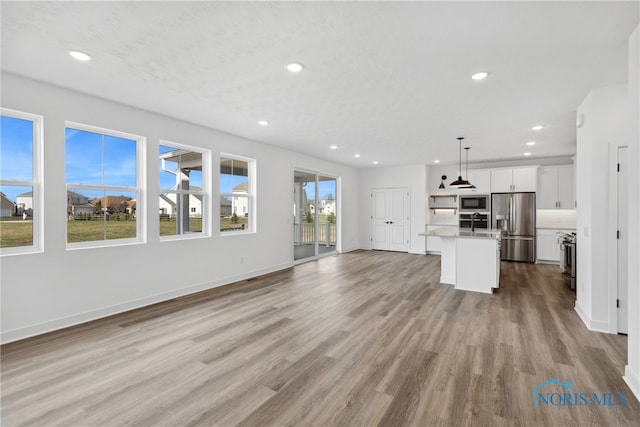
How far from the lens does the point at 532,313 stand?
381 cm

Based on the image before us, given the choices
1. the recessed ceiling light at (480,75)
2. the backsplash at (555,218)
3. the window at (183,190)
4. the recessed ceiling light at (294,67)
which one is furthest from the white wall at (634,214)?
the backsplash at (555,218)

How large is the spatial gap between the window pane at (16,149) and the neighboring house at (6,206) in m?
0.22

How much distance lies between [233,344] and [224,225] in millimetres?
2810

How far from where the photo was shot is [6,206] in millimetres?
3080

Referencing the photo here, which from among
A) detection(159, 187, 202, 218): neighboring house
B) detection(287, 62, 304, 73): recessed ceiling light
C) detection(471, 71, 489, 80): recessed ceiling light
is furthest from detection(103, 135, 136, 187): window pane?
detection(471, 71, 489, 80): recessed ceiling light

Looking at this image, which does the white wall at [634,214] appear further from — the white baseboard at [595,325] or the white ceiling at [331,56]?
the white baseboard at [595,325]

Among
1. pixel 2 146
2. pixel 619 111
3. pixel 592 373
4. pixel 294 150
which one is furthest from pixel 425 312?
pixel 2 146

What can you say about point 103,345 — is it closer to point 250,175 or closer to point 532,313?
point 250,175

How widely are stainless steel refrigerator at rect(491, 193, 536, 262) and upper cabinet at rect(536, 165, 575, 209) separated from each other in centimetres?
32

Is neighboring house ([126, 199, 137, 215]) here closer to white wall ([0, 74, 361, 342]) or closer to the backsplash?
white wall ([0, 74, 361, 342])

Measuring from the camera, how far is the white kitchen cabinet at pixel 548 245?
709cm

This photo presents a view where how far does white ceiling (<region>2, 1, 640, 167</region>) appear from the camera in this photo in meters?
2.05

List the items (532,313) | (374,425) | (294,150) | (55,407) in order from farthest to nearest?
(294,150), (532,313), (55,407), (374,425)

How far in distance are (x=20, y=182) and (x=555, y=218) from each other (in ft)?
33.8
